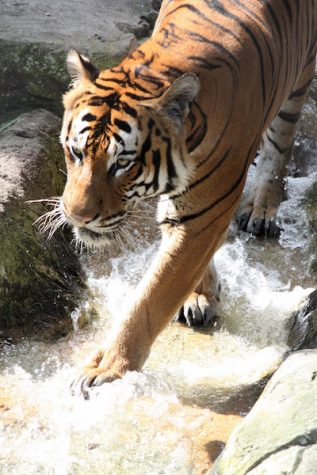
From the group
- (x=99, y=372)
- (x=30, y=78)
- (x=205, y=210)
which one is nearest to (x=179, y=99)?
(x=205, y=210)

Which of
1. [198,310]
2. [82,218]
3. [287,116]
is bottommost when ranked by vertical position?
[198,310]

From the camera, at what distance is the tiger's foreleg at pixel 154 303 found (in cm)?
340

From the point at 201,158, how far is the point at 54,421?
124 cm

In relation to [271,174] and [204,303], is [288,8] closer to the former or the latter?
[271,174]

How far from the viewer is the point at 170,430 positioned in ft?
11.5

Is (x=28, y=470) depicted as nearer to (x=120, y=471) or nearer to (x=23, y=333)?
(x=120, y=471)

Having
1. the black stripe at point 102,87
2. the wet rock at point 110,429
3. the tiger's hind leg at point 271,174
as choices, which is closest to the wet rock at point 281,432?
the wet rock at point 110,429

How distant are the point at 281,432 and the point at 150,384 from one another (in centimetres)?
131

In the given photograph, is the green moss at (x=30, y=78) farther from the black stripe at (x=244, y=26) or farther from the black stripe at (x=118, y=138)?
the black stripe at (x=118, y=138)

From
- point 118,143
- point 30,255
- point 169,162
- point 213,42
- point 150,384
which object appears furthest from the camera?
point 30,255

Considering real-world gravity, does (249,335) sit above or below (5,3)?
below

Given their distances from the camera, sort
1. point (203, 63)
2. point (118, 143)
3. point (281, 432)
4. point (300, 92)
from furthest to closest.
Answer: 1. point (300, 92)
2. point (203, 63)
3. point (118, 143)
4. point (281, 432)

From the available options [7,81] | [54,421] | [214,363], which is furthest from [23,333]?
[7,81]

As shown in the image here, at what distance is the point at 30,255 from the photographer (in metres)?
4.23
